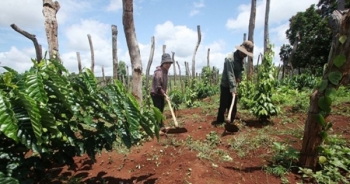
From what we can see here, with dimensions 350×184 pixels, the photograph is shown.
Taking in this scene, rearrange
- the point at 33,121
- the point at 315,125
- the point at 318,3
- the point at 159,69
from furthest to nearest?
the point at 318,3 → the point at 159,69 → the point at 315,125 → the point at 33,121

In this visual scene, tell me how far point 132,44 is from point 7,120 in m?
3.22

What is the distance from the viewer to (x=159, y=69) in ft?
15.6

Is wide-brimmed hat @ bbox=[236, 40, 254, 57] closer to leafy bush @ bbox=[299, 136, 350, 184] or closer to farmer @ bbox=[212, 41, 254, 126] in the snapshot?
farmer @ bbox=[212, 41, 254, 126]

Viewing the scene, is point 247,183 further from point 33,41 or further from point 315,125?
point 33,41

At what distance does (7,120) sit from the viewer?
1.16 meters

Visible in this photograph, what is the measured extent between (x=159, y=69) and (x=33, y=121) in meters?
3.63

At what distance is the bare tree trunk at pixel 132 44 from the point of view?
400 cm

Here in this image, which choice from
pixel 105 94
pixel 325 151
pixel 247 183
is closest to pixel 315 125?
pixel 325 151

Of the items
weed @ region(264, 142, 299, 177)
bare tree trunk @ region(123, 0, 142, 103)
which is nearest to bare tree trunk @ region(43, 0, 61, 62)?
bare tree trunk @ region(123, 0, 142, 103)

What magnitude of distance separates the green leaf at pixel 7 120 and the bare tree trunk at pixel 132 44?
10.3ft

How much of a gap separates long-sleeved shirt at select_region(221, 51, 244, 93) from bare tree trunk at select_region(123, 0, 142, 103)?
181 cm

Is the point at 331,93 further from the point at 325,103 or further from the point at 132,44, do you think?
the point at 132,44

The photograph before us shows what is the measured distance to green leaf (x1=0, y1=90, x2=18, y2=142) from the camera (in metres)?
1.15

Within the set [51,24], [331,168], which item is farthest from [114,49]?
[331,168]
